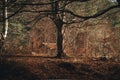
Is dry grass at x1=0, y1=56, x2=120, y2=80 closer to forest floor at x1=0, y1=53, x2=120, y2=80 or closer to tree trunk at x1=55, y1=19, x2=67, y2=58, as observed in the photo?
forest floor at x1=0, y1=53, x2=120, y2=80

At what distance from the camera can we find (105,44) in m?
26.6

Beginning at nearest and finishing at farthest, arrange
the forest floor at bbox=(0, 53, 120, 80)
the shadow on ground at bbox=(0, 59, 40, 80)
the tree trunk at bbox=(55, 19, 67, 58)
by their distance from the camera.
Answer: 1. the shadow on ground at bbox=(0, 59, 40, 80)
2. the forest floor at bbox=(0, 53, 120, 80)
3. the tree trunk at bbox=(55, 19, 67, 58)

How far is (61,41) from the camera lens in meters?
20.1

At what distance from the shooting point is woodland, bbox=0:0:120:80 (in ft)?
48.2

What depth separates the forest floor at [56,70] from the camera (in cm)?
1438

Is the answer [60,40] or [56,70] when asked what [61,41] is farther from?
[56,70]

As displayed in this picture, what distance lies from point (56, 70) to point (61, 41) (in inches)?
199

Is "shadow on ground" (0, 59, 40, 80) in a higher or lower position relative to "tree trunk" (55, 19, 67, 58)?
lower

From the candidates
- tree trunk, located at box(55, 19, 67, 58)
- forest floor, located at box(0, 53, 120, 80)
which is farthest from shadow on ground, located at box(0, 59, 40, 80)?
tree trunk, located at box(55, 19, 67, 58)

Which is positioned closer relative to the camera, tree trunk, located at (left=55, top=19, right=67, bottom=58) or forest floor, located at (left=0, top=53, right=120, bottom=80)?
forest floor, located at (left=0, top=53, right=120, bottom=80)

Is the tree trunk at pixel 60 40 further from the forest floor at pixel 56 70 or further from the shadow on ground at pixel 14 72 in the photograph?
the shadow on ground at pixel 14 72

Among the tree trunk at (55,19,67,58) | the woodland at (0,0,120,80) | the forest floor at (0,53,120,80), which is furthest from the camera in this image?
the tree trunk at (55,19,67,58)

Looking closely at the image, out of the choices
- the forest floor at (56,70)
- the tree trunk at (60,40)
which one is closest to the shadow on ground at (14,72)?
the forest floor at (56,70)

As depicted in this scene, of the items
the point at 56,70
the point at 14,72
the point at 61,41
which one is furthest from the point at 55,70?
the point at 61,41
